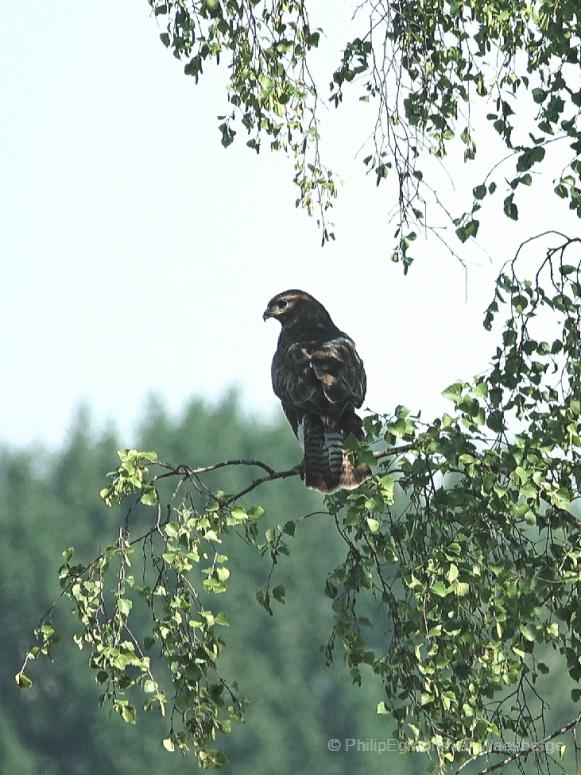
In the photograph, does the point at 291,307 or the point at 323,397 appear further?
the point at 291,307

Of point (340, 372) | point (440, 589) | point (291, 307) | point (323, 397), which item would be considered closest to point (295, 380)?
point (340, 372)

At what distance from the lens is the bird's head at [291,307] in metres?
13.4

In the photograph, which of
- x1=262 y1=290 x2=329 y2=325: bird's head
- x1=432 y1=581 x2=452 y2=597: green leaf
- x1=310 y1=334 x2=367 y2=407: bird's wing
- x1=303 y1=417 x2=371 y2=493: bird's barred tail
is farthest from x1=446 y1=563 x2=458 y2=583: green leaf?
x1=262 y1=290 x2=329 y2=325: bird's head

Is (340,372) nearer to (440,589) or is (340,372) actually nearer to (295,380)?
(295,380)

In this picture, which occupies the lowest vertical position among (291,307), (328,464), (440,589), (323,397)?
(440,589)

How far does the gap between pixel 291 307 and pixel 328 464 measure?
380cm

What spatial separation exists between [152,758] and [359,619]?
40575mm

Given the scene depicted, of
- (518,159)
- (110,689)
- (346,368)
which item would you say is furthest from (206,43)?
(110,689)

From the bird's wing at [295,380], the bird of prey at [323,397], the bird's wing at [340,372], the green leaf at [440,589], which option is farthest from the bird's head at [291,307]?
the green leaf at [440,589]

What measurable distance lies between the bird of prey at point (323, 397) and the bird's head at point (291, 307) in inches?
22.9

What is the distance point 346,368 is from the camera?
11102mm

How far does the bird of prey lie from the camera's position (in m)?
9.80

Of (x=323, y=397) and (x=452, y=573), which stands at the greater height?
(x=323, y=397)

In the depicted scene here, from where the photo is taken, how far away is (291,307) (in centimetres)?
1348
